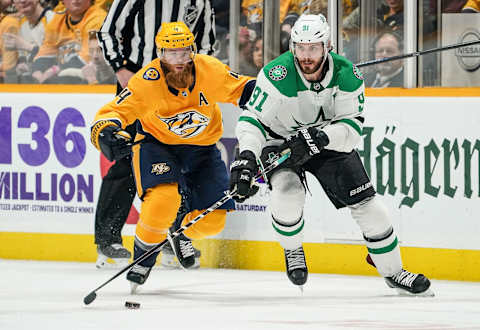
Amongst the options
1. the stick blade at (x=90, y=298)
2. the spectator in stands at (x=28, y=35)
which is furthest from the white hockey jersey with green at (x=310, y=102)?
the spectator in stands at (x=28, y=35)

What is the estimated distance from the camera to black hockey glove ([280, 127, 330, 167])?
4562 mm

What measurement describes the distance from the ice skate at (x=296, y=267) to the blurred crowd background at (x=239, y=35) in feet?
4.31

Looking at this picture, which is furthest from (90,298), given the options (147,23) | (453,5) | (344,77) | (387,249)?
(453,5)

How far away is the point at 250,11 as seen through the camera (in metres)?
6.13

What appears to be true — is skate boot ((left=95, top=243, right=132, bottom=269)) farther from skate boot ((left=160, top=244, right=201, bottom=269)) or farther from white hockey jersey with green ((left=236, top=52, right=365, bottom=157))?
white hockey jersey with green ((left=236, top=52, right=365, bottom=157))

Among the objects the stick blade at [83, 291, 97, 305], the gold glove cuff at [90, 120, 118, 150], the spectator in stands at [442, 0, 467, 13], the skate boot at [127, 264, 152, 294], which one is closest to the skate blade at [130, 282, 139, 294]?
the skate boot at [127, 264, 152, 294]

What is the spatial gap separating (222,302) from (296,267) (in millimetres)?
369

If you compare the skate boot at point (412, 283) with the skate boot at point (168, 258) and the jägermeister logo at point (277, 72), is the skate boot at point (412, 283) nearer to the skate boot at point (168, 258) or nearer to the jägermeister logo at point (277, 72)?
the jägermeister logo at point (277, 72)

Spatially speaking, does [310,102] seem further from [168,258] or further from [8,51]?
[8,51]

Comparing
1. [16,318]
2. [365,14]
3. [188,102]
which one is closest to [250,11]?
[365,14]

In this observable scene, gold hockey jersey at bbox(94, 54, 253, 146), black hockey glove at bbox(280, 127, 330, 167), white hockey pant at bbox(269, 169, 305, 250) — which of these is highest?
gold hockey jersey at bbox(94, 54, 253, 146)

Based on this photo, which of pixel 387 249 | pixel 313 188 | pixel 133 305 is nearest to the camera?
pixel 133 305

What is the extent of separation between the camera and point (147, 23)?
19.3 ft

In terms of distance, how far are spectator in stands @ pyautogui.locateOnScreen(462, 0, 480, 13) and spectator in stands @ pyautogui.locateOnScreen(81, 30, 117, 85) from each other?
2.01 m
